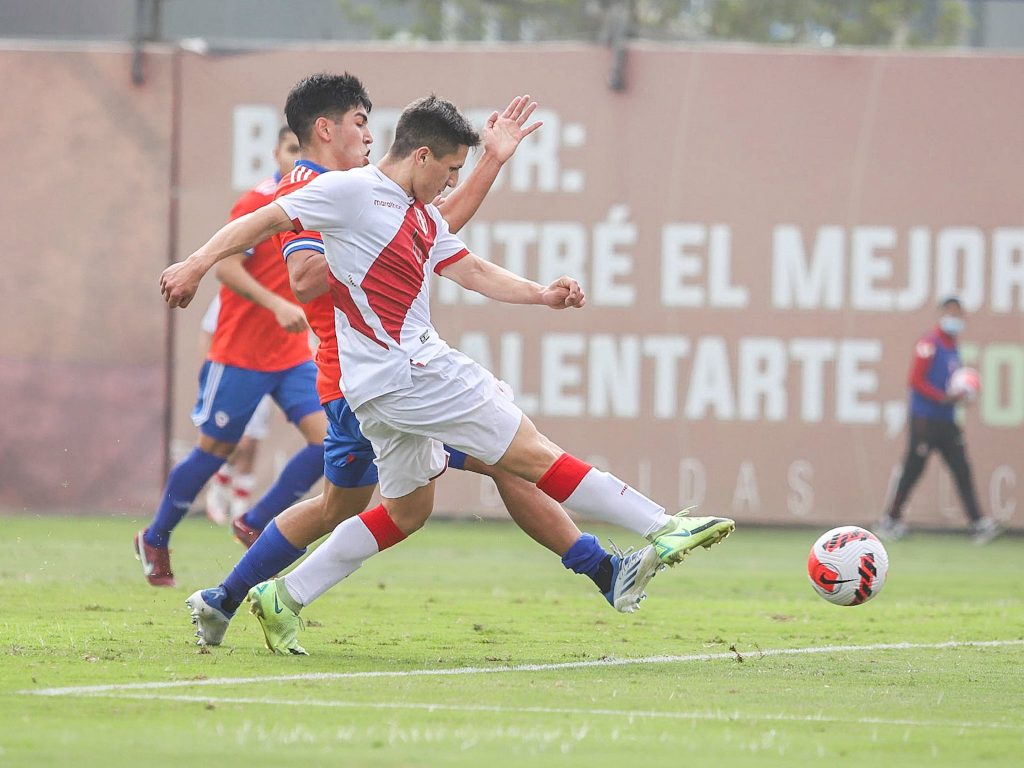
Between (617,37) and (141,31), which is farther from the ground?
(617,37)

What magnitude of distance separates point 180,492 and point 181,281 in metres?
3.74

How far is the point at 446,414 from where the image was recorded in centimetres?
652

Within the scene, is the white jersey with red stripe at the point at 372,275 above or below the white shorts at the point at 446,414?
above

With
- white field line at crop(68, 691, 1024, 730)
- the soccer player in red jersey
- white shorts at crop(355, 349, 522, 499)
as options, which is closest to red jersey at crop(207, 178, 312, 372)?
the soccer player in red jersey

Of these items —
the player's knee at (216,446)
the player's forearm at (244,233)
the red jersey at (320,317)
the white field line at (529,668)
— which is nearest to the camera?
the white field line at (529,668)

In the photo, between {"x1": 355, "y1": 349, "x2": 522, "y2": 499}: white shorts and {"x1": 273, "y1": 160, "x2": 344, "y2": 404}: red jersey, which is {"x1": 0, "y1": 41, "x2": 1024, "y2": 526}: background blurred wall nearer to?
{"x1": 273, "y1": 160, "x2": 344, "y2": 404}: red jersey

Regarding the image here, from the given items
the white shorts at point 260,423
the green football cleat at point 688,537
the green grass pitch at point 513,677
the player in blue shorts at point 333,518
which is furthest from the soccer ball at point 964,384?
the green football cleat at point 688,537

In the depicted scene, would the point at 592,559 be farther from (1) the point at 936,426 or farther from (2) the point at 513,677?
(1) the point at 936,426

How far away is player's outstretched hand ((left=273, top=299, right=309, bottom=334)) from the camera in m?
8.82

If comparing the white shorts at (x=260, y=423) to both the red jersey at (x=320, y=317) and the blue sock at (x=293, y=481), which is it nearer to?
→ the blue sock at (x=293, y=481)

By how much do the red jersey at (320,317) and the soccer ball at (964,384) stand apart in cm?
1020

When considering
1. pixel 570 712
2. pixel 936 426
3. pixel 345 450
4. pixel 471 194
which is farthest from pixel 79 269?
pixel 570 712

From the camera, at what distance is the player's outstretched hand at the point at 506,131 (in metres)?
7.19

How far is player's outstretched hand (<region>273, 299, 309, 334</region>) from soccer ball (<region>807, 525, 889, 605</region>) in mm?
2807
